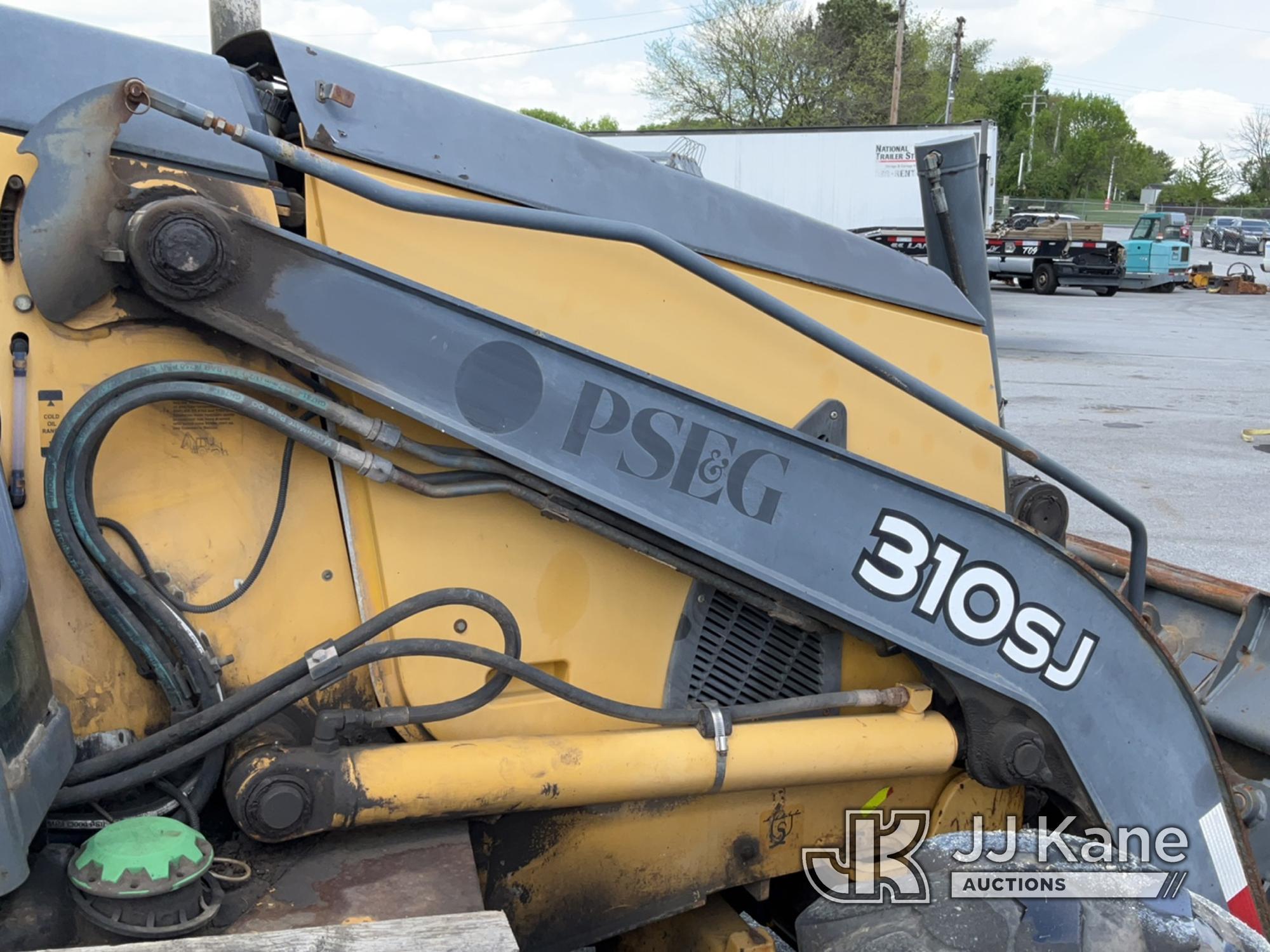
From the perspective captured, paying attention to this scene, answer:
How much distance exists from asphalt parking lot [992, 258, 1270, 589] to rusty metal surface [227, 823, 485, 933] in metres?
5.55

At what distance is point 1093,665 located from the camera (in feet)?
7.16

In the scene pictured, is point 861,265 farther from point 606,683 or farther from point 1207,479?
point 1207,479

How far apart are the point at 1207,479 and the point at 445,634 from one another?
8.06m

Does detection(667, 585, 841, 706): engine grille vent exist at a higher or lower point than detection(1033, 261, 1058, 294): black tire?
lower

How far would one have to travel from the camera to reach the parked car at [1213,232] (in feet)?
154

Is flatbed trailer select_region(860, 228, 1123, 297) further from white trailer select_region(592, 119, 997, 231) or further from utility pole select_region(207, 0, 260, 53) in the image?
utility pole select_region(207, 0, 260, 53)

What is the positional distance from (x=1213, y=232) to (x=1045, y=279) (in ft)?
83.2

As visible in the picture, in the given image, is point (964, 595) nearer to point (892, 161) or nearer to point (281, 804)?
point (281, 804)

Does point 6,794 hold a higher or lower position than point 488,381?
lower

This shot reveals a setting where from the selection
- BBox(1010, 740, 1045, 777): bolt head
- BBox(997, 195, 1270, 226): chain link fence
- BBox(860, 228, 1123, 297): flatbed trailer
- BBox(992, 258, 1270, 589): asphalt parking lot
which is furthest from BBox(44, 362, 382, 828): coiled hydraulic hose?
BBox(997, 195, 1270, 226): chain link fence

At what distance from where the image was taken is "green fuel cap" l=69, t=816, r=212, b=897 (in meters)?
1.50

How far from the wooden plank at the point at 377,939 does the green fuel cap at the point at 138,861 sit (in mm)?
121

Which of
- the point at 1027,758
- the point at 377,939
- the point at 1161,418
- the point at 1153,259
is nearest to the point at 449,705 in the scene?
the point at 377,939

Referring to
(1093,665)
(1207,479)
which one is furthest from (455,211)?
(1207,479)
